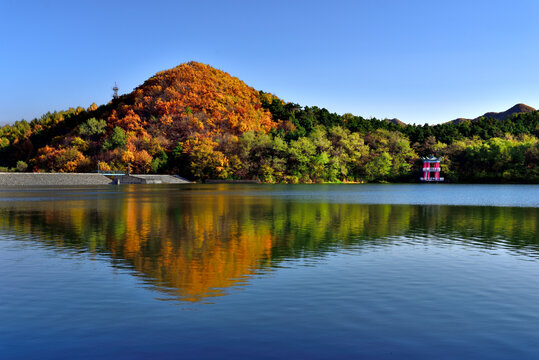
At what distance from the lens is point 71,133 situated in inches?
6216

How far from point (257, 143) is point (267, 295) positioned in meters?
119

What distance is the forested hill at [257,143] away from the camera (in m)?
126

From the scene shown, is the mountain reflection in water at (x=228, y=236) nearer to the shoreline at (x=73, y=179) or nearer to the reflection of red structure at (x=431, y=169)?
the shoreline at (x=73, y=179)

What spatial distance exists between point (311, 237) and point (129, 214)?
1724cm

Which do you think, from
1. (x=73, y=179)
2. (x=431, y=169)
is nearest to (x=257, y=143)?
(x=73, y=179)

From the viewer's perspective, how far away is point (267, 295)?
1152cm

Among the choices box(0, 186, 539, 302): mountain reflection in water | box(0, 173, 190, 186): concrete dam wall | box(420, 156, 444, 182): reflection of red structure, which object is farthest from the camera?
box(420, 156, 444, 182): reflection of red structure

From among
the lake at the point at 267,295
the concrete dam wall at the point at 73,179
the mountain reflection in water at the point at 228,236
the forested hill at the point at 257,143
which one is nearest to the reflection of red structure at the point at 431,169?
the forested hill at the point at 257,143

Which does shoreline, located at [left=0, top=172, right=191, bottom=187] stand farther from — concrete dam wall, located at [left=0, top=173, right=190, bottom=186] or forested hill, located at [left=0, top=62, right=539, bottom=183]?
forested hill, located at [left=0, top=62, right=539, bottom=183]

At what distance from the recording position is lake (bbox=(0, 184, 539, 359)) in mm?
8219

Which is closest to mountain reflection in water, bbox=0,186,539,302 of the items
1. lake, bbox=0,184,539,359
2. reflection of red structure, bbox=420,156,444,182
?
lake, bbox=0,184,539,359

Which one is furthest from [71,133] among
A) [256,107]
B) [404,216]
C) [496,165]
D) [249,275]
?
[249,275]

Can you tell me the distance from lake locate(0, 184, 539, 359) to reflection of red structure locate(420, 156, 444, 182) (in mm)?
112431

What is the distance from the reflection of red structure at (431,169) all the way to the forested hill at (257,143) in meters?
2.10
